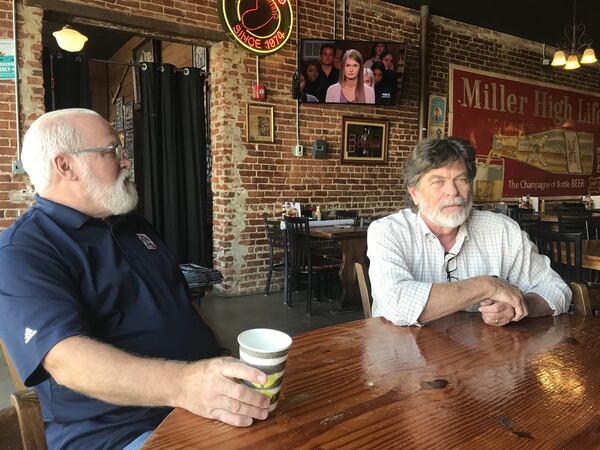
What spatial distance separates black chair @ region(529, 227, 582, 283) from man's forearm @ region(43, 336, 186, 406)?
2.73 meters

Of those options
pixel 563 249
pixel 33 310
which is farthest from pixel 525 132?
pixel 33 310

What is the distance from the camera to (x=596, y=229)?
15.4 ft

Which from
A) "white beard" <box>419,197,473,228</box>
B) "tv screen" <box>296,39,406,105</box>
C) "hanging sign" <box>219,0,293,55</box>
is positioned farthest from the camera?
"tv screen" <box>296,39,406,105</box>

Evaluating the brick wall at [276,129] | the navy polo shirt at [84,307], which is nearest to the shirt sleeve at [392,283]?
the navy polo shirt at [84,307]

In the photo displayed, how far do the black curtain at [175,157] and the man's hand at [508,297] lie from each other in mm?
4209

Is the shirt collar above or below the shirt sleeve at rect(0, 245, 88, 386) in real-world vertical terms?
above

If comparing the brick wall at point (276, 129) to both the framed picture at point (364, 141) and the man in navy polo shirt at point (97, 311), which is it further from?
the man in navy polo shirt at point (97, 311)

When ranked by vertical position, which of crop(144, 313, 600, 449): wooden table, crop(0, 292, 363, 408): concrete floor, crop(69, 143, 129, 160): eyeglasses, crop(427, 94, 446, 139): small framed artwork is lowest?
crop(0, 292, 363, 408): concrete floor

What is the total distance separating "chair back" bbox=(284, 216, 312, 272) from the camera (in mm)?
4574

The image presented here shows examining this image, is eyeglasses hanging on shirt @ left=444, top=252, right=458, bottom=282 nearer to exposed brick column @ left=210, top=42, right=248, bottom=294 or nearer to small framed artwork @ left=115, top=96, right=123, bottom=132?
exposed brick column @ left=210, top=42, right=248, bottom=294

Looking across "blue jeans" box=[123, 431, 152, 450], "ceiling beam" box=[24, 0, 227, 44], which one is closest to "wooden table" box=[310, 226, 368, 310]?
"ceiling beam" box=[24, 0, 227, 44]

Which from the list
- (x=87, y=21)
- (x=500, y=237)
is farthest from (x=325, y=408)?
(x=87, y=21)

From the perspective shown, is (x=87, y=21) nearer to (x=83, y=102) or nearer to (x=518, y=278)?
(x=83, y=102)

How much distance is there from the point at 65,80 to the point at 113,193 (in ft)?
12.5
